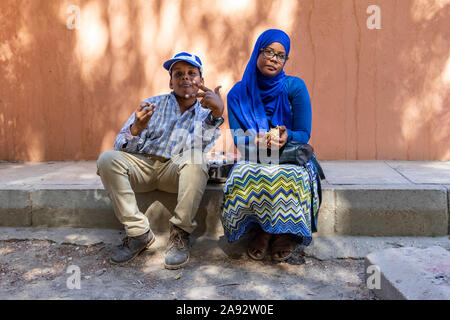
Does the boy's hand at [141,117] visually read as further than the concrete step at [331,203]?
No

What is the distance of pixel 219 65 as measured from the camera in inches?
178

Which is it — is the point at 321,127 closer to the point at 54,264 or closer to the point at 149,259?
the point at 149,259

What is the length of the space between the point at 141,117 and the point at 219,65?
6.23ft

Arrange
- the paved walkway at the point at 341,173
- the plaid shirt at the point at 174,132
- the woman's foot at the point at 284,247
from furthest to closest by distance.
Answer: the paved walkway at the point at 341,173 < the plaid shirt at the point at 174,132 < the woman's foot at the point at 284,247

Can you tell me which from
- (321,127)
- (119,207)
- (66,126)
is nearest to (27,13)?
(66,126)

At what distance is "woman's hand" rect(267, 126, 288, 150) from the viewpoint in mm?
2832

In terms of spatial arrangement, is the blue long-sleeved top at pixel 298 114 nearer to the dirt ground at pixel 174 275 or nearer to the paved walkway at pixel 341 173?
the paved walkway at pixel 341 173

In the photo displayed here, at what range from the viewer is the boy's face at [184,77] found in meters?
3.10

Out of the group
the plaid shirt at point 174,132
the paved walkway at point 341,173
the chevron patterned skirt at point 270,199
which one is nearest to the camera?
the chevron patterned skirt at point 270,199

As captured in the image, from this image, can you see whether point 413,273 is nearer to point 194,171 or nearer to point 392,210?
point 392,210

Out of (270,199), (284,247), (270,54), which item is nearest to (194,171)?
(270,199)

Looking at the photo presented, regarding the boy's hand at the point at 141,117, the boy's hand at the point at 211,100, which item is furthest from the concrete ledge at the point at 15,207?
the boy's hand at the point at 211,100

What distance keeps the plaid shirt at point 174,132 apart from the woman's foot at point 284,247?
83 centimetres
